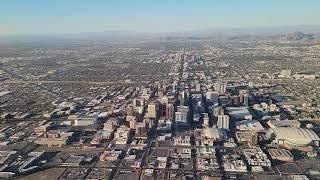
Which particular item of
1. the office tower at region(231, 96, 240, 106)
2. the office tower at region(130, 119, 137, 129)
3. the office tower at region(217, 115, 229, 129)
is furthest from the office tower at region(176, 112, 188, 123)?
the office tower at region(231, 96, 240, 106)

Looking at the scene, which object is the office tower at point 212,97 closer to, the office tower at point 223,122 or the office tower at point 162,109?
the office tower at point 162,109

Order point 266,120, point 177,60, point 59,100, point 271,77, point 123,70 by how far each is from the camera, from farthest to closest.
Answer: point 177,60
point 123,70
point 271,77
point 59,100
point 266,120

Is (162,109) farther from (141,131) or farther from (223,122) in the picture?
(223,122)

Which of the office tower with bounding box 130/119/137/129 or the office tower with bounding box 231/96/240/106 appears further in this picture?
the office tower with bounding box 231/96/240/106

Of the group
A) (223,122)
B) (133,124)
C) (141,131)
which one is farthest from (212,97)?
(141,131)

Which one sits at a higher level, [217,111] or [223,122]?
[217,111]

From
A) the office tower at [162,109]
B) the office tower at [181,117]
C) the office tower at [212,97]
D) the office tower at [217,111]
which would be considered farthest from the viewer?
the office tower at [212,97]

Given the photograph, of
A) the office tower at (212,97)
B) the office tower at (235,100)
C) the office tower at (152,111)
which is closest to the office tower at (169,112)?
the office tower at (152,111)

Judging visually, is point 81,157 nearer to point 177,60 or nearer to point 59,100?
point 59,100

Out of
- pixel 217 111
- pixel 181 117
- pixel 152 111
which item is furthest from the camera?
pixel 217 111

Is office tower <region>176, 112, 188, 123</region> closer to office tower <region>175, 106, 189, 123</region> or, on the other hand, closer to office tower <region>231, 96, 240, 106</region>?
office tower <region>175, 106, 189, 123</region>

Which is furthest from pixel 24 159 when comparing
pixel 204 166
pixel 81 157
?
pixel 204 166
